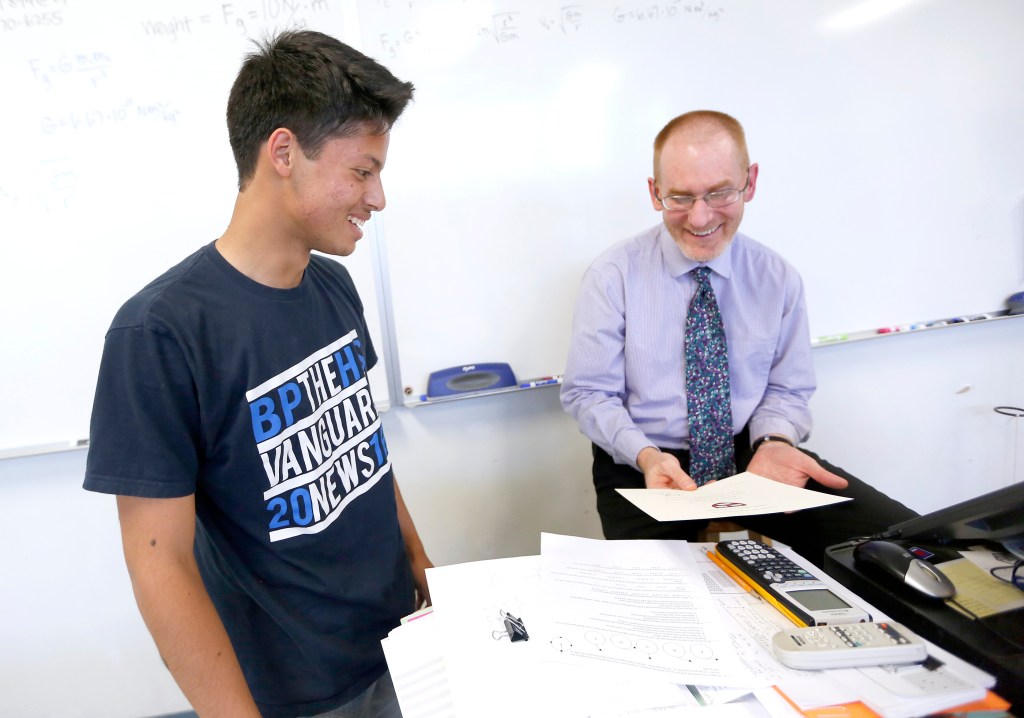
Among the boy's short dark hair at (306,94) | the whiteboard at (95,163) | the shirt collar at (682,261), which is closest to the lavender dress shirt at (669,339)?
the shirt collar at (682,261)

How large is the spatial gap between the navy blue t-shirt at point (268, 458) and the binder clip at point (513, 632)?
351 millimetres

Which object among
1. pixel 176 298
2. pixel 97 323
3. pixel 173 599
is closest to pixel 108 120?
pixel 97 323

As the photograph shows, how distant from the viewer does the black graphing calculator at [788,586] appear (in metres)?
0.76

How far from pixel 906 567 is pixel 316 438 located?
2.68ft

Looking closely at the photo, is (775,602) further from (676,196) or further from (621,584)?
(676,196)

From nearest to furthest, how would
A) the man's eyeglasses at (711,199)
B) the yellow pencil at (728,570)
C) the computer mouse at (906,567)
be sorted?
the computer mouse at (906,567) < the yellow pencil at (728,570) < the man's eyeglasses at (711,199)

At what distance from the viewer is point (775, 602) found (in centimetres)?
81

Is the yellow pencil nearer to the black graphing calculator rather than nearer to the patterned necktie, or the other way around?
the black graphing calculator

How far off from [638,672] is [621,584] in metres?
0.16

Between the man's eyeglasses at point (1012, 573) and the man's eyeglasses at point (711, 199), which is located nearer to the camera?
the man's eyeglasses at point (1012, 573)

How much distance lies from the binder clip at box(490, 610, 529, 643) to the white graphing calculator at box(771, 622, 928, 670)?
0.28 m

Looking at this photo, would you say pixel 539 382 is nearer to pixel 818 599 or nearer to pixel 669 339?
pixel 669 339

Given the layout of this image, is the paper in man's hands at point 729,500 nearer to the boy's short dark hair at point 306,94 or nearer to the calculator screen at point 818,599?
the calculator screen at point 818,599

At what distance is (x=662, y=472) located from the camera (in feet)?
3.96
